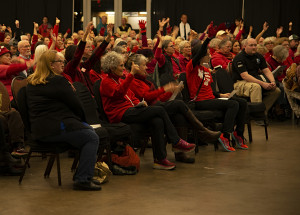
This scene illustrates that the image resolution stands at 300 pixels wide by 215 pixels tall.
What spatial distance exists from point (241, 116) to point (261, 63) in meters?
1.60

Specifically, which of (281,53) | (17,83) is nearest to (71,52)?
(17,83)

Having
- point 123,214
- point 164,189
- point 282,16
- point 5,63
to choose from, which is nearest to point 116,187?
point 164,189

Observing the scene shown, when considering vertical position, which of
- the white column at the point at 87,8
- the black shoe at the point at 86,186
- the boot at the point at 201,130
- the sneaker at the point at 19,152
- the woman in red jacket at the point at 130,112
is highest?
the white column at the point at 87,8

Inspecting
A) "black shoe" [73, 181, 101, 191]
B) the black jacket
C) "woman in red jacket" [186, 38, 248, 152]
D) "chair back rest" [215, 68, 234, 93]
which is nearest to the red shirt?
"woman in red jacket" [186, 38, 248, 152]

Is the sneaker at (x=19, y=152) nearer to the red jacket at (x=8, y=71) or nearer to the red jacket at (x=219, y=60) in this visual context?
the red jacket at (x=8, y=71)

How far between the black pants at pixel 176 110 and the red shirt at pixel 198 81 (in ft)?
2.18

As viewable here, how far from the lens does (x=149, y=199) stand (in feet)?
14.1

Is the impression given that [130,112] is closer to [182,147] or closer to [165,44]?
[182,147]

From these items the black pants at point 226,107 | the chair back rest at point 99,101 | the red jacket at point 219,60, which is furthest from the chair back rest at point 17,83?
the red jacket at point 219,60

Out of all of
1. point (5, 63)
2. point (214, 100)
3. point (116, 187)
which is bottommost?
point (116, 187)

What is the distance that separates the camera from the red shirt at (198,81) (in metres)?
6.42

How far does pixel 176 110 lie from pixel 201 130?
38 cm

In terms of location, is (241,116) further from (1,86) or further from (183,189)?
(1,86)

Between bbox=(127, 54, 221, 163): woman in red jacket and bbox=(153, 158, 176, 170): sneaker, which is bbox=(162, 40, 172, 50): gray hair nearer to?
bbox=(127, 54, 221, 163): woman in red jacket
